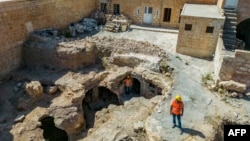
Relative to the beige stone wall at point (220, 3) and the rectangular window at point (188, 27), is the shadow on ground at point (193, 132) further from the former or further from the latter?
the beige stone wall at point (220, 3)

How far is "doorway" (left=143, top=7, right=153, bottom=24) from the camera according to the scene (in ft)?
71.8

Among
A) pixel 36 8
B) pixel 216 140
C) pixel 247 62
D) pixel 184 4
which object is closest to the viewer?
pixel 216 140

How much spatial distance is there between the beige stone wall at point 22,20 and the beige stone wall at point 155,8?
408 centimetres

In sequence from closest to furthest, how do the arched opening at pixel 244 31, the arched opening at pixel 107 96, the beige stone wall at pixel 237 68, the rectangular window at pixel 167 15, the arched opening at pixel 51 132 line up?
the beige stone wall at pixel 237 68, the arched opening at pixel 51 132, the arched opening at pixel 107 96, the rectangular window at pixel 167 15, the arched opening at pixel 244 31

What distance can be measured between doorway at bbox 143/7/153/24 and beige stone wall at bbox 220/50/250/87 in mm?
9568

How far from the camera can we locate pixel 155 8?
21625mm

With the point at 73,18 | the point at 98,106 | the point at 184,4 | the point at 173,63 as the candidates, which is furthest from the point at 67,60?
the point at 184,4

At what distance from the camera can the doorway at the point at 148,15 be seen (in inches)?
861

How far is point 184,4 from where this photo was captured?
20.6m

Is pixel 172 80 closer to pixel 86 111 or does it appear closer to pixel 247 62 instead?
pixel 247 62

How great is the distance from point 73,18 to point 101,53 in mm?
4743

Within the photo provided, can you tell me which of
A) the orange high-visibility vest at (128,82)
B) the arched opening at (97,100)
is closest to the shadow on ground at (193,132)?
the orange high-visibility vest at (128,82)

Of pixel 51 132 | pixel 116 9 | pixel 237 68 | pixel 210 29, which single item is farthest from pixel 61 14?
pixel 237 68

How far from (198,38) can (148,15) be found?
238 inches
